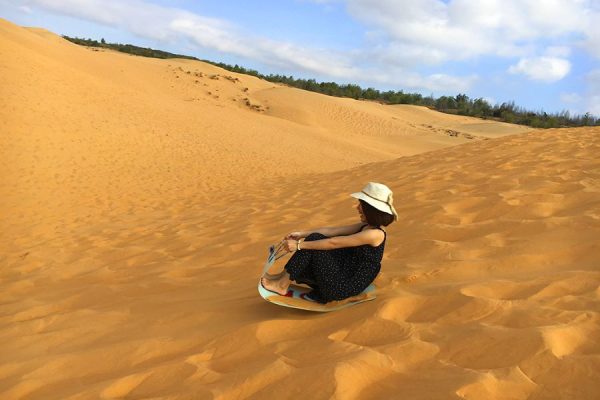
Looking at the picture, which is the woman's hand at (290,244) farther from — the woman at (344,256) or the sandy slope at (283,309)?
the sandy slope at (283,309)

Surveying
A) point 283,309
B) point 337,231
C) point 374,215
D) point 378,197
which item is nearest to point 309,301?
point 283,309

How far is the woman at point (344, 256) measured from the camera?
3.25m

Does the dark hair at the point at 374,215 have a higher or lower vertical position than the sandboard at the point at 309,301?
higher

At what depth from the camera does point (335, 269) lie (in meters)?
3.28

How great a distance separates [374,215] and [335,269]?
0.42m

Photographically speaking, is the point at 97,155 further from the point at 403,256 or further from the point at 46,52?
the point at 46,52

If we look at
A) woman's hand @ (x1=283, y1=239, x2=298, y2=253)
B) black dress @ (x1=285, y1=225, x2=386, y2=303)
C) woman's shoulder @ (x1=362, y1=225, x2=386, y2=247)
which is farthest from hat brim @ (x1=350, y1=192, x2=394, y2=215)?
woman's hand @ (x1=283, y1=239, x2=298, y2=253)

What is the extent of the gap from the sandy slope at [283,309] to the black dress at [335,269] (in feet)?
0.49

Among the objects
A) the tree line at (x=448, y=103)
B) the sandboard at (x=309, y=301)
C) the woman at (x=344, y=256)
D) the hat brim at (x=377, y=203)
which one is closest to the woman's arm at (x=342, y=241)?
the woman at (x=344, y=256)

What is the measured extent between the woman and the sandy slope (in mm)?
173

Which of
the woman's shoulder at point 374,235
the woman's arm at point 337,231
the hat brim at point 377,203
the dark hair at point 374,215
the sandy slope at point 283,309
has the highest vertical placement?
the hat brim at point 377,203

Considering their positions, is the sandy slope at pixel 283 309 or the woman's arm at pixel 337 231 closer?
the sandy slope at pixel 283 309

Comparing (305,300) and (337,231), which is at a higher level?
(337,231)

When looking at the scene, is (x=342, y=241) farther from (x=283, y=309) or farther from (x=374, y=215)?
(x=283, y=309)
